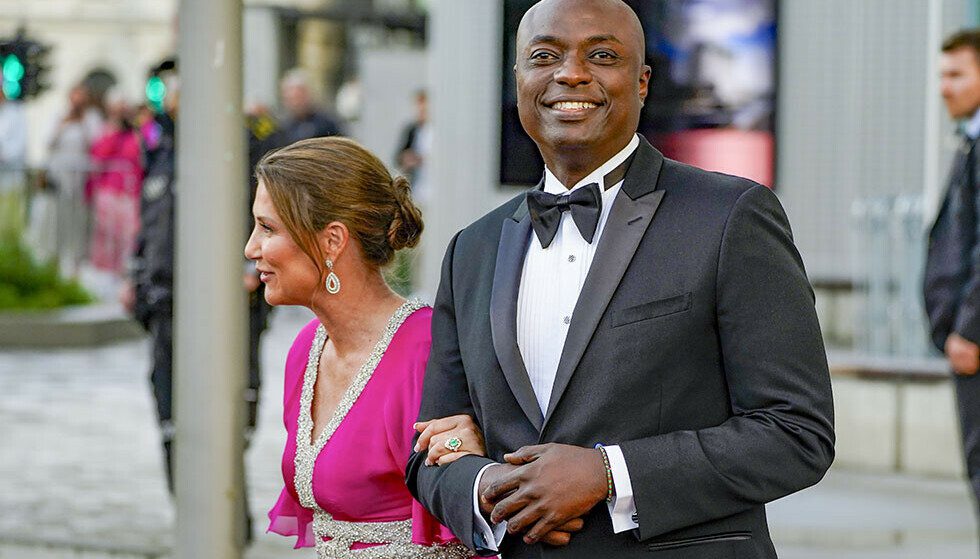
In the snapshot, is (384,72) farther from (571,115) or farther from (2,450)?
(571,115)

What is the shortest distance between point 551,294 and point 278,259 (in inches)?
34.3

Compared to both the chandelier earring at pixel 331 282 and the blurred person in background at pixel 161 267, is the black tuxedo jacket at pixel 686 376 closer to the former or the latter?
the chandelier earring at pixel 331 282

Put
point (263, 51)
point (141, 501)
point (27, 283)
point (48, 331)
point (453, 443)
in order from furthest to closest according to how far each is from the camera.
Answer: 1. point (263, 51)
2. point (27, 283)
3. point (48, 331)
4. point (141, 501)
5. point (453, 443)

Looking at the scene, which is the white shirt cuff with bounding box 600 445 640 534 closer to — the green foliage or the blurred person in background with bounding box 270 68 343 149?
the blurred person in background with bounding box 270 68 343 149

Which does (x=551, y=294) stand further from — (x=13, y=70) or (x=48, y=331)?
(x=48, y=331)

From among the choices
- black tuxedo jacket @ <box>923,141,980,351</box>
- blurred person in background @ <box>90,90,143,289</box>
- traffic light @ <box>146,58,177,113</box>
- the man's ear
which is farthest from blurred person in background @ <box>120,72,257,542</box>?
blurred person in background @ <box>90,90,143,289</box>

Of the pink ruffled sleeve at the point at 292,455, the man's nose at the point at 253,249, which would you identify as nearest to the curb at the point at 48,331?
the pink ruffled sleeve at the point at 292,455

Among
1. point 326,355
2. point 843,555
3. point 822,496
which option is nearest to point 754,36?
point 822,496

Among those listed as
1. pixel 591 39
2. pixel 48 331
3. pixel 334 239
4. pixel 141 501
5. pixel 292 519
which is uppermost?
pixel 591 39

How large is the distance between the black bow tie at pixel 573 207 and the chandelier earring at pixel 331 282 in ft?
2.51

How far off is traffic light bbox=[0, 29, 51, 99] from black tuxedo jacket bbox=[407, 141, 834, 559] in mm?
11116

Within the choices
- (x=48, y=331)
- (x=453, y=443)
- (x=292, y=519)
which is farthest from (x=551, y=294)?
(x=48, y=331)

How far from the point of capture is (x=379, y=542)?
3.44 m

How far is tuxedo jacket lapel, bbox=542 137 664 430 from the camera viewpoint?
271 cm
